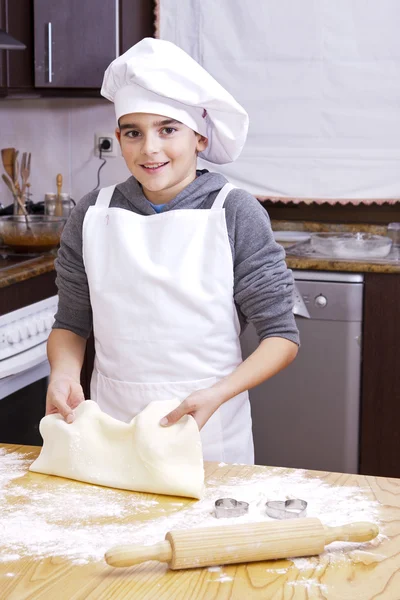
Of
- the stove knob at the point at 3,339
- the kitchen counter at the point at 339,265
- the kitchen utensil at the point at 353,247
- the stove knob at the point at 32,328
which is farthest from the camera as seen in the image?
the kitchen utensil at the point at 353,247

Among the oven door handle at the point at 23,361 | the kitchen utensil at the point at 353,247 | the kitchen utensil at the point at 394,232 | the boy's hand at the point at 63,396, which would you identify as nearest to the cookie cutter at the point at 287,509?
the boy's hand at the point at 63,396

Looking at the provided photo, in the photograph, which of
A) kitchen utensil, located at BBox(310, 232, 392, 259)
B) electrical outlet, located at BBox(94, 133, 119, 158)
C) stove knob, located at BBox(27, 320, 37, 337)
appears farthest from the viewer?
electrical outlet, located at BBox(94, 133, 119, 158)

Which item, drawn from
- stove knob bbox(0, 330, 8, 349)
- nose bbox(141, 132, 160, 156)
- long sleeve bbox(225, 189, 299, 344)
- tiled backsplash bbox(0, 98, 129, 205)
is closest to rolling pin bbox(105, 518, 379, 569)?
long sleeve bbox(225, 189, 299, 344)

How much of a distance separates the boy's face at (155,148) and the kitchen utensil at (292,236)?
1518 mm

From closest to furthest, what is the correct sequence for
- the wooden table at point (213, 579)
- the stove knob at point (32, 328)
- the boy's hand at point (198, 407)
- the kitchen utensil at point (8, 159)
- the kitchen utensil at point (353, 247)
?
the wooden table at point (213, 579) < the boy's hand at point (198, 407) < the stove knob at point (32, 328) < the kitchen utensil at point (353, 247) < the kitchen utensil at point (8, 159)

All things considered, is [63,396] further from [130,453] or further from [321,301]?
[321,301]

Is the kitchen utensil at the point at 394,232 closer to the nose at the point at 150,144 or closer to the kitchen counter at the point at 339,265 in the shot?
the kitchen counter at the point at 339,265

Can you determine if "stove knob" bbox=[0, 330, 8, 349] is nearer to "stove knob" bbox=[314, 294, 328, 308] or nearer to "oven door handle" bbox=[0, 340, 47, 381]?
"oven door handle" bbox=[0, 340, 47, 381]

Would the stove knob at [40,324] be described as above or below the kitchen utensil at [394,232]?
below

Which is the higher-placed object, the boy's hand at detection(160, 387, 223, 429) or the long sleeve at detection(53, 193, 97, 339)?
the long sleeve at detection(53, 193, 97, 339)

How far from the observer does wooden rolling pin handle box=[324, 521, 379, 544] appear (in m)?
0.93

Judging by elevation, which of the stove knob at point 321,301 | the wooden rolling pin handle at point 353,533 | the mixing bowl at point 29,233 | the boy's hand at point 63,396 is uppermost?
the mixing bowl at point 29,233

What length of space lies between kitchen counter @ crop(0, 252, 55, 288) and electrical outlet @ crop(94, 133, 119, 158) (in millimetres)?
629

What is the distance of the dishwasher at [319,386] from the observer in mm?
2549
